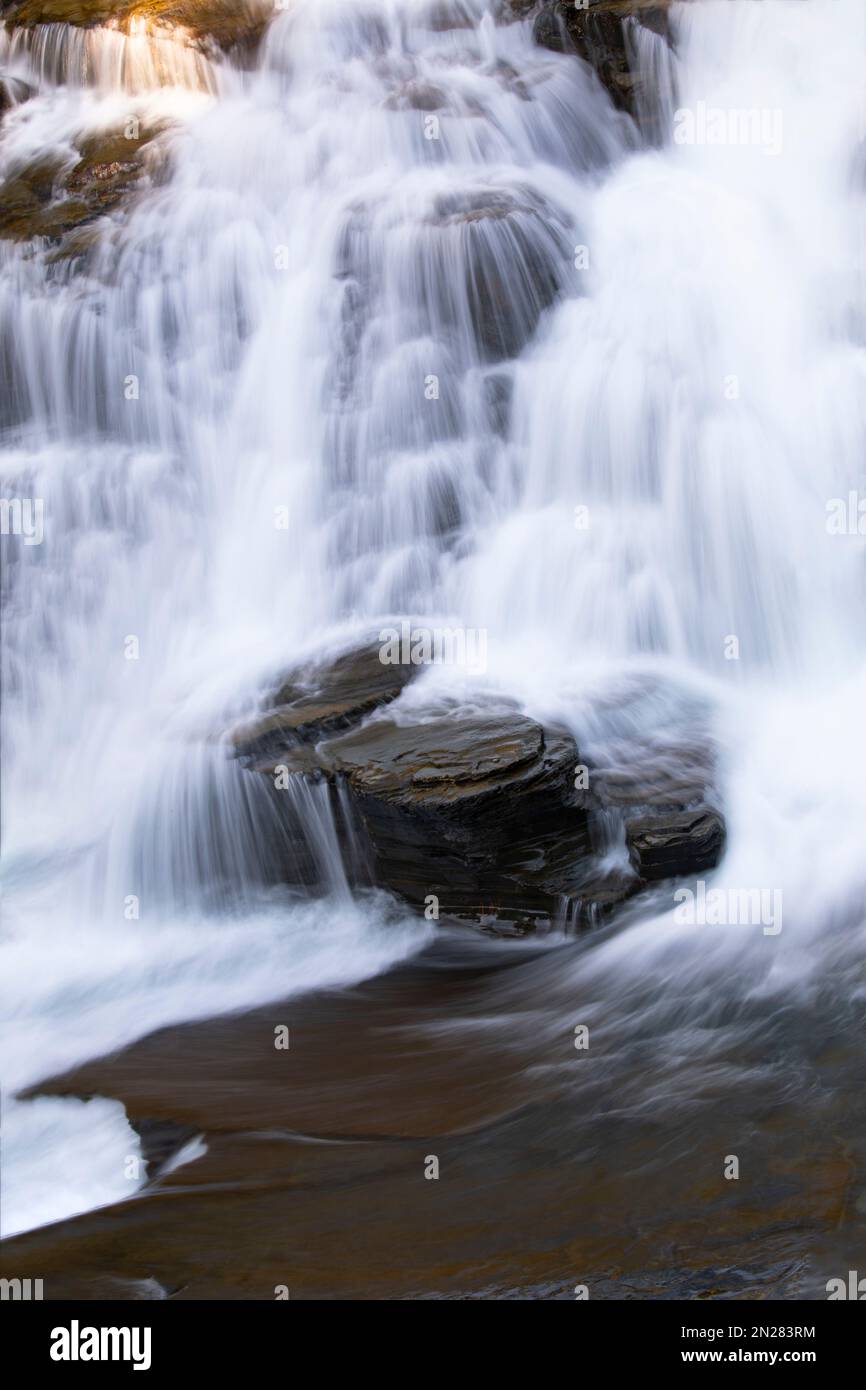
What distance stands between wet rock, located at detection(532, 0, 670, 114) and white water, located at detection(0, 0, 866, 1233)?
21cm

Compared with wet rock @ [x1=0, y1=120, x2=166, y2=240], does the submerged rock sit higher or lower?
lower

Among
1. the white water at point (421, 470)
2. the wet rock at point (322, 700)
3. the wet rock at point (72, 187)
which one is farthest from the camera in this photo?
the wet rock at point (72, 187)

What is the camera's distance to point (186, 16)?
12.3m

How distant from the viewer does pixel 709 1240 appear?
4590 mm

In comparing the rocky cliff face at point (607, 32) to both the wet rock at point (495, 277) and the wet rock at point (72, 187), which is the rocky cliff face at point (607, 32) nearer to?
the wet rock at point (495, 277)

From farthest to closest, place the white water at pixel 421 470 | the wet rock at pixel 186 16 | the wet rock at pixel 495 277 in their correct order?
the wet rock at pixel 186 16 < the wet rock at pixel 495 277 < the white water at pixel 421 470

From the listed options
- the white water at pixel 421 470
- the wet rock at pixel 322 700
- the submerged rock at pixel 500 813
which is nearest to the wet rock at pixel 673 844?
the submerged rock at pixel 500 813

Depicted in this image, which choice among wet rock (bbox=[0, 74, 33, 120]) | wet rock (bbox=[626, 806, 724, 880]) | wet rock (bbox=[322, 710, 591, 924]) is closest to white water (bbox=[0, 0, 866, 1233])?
wet rock (bbox=[626, 806, 724, 880])

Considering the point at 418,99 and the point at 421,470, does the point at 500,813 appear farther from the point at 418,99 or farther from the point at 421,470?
the point at 418,99

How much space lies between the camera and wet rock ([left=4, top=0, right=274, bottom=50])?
12.1 meters

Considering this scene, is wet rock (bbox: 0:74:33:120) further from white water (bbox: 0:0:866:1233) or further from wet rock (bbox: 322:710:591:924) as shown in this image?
wet rock (bbox: 322:710:591:924)

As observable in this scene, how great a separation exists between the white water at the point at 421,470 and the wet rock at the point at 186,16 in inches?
34.3

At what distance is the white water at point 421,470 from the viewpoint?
7.22 metres

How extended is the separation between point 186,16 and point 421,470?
21.1ft
